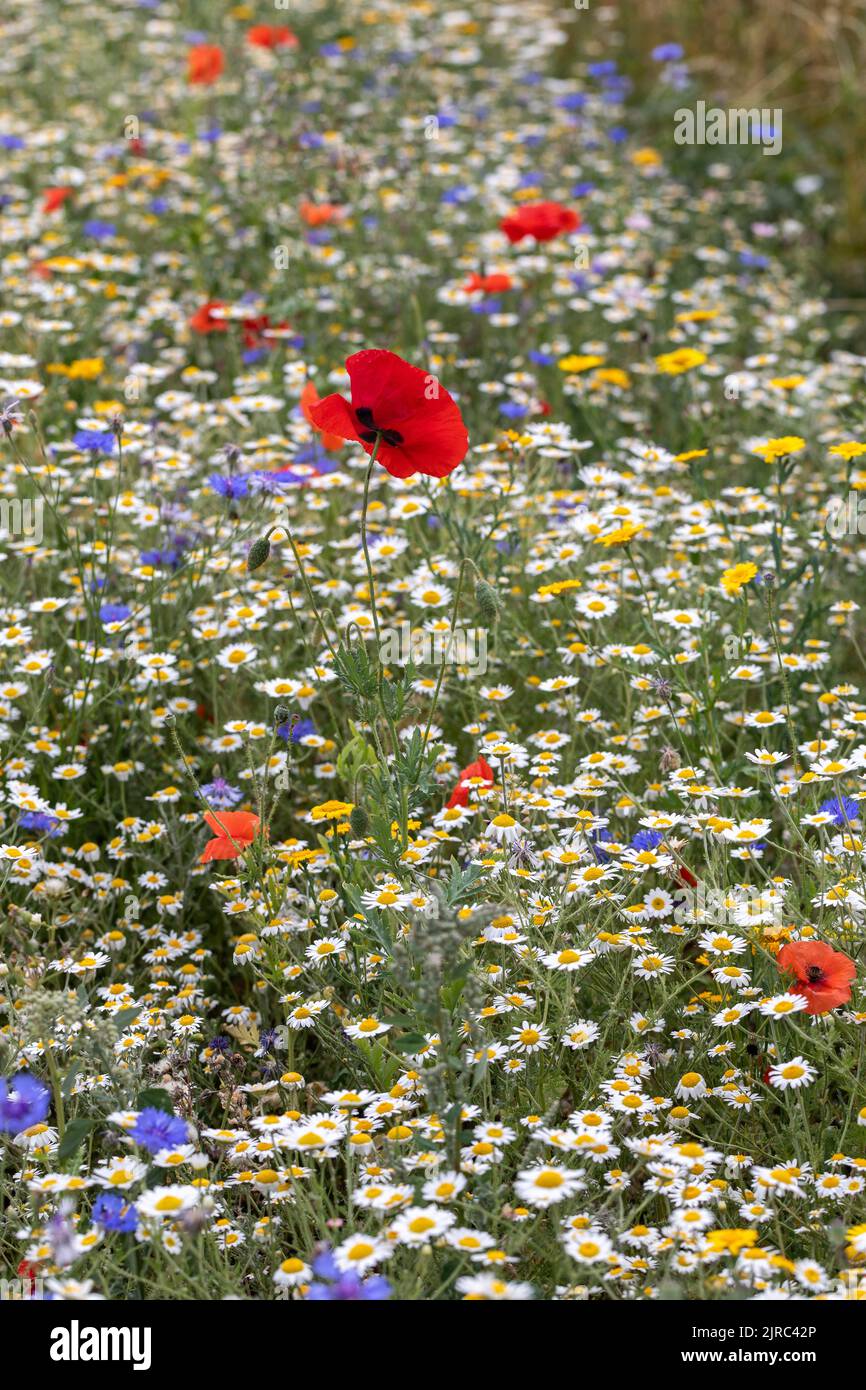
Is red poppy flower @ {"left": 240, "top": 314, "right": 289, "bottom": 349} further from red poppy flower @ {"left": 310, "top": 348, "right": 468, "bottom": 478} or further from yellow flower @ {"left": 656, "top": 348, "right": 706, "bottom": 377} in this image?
red poppy flower @ {"left": 310, "top": 348, "right": 468, "bottom": 478}

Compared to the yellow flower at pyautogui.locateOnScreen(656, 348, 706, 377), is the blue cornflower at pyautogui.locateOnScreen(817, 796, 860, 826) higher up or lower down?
lower down

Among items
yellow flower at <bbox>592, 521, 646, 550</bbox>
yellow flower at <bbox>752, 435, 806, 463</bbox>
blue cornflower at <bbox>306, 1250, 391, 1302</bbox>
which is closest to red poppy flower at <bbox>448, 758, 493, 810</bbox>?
yellow flower at <bbox>592, 521, 646, 550</bbox>

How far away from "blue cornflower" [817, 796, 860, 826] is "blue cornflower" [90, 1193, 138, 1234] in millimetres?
1222

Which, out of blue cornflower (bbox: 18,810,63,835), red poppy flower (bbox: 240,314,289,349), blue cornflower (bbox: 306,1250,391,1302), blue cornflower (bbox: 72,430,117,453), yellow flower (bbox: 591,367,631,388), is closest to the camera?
blue cornflower (bbox: 306,1250,391,1302)

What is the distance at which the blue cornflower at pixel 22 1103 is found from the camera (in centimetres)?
203

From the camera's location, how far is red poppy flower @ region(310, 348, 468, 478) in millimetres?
2281

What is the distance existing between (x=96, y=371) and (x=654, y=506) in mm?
1547

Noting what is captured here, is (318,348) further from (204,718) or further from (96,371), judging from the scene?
(204,718)

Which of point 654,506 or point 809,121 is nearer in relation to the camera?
point 654,506

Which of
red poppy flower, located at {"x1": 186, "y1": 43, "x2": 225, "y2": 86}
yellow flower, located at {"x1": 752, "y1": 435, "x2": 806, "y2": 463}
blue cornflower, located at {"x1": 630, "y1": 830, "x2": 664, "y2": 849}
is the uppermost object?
red poppy flower, located at {"x1": 186, "y1": 43, "x2": 225, "y2": 86}

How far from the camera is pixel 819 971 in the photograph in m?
2.20

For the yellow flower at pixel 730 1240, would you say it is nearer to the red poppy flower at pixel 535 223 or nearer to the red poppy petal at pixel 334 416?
the red poppy petal at pixel 334 416

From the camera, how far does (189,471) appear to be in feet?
12.5
